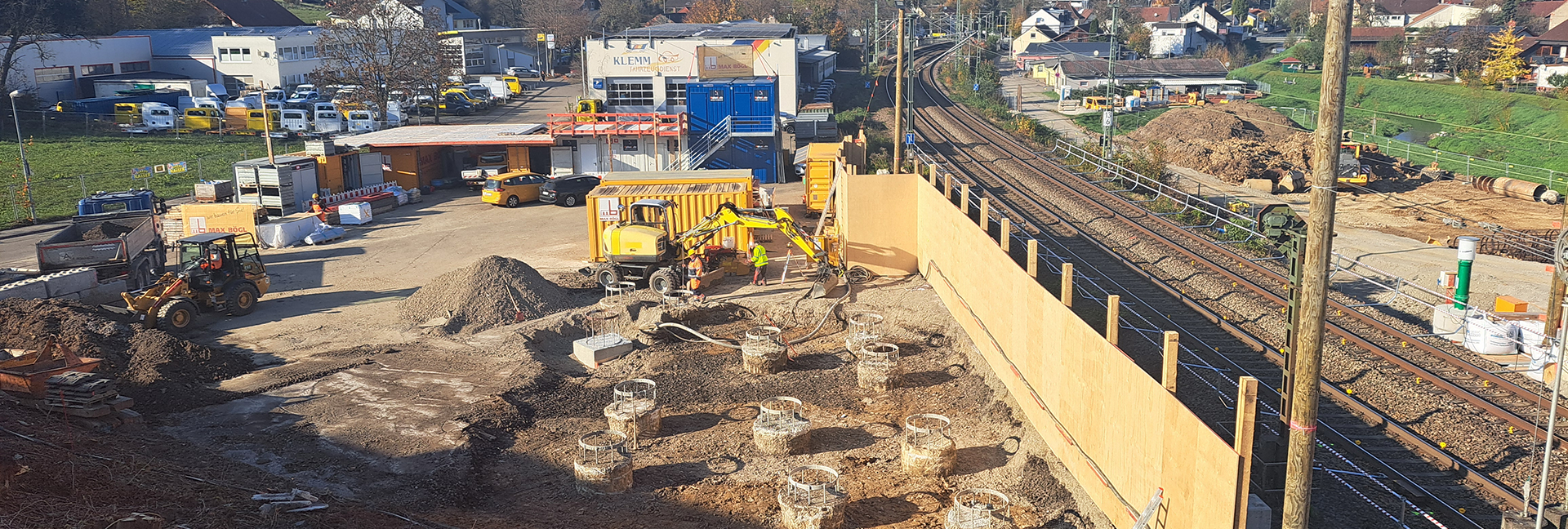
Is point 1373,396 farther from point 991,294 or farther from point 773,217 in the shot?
point 773,217

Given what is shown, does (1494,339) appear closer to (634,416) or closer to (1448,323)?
(1448,323)

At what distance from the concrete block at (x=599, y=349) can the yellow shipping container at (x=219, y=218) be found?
15598mm

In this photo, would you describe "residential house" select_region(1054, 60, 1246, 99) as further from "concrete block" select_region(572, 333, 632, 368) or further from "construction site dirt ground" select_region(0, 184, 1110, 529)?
"concrete block" select_region(572, 333, 632, 368)

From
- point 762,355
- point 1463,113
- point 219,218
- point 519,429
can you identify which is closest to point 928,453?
point 762,355

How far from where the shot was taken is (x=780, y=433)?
15867mm

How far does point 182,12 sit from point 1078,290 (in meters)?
84.5

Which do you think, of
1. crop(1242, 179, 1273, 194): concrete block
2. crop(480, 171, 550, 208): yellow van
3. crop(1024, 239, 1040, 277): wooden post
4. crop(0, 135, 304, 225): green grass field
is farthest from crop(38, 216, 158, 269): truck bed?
crop(1242, 179, 1273, 194): concrete block

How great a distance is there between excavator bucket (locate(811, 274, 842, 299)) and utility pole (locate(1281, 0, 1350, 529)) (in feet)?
47.5

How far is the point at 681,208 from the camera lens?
28.3 m

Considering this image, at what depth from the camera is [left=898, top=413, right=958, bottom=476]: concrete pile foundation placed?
49.0 feet

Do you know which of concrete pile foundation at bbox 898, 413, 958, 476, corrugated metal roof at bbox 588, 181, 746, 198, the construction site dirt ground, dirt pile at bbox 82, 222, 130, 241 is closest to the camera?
the construction site dirt ground

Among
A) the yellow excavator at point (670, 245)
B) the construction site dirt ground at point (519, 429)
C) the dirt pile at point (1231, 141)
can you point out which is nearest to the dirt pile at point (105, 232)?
the construction site dirt ground at point (519, 429)

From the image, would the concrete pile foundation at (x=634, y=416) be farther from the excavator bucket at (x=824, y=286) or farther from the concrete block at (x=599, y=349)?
the excavator bucket at (x=824, y=286)

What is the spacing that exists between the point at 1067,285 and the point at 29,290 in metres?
20.9
